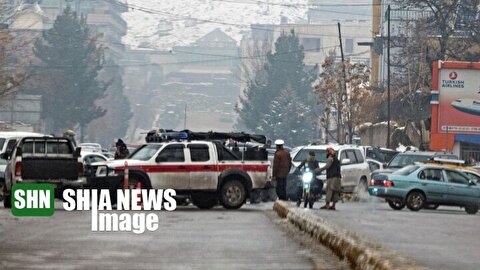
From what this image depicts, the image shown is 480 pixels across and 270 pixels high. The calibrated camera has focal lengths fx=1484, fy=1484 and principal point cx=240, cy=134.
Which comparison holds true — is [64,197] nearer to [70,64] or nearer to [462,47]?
[462,47]

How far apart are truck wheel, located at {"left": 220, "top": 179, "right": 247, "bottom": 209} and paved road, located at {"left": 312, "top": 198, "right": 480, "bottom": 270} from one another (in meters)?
2.17

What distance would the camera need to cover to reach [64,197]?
1387 inches

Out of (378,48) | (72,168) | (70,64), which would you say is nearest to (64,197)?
(72,168)

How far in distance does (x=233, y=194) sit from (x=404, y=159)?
17262 millimetres

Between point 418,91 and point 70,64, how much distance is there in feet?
185

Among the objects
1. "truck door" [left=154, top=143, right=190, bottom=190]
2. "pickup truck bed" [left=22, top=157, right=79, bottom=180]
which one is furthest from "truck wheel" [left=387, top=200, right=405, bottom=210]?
"pickup truck bed" [left=22, top=157, right=79, bottom=180]

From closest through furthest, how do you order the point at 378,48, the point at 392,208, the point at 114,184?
the point at 114,184 < the point at 392,208 < the point at 378,48

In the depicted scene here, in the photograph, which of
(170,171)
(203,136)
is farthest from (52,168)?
(203,136)

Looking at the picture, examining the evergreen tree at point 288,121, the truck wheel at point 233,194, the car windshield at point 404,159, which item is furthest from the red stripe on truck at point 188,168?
the evergreen tree at point 288,121

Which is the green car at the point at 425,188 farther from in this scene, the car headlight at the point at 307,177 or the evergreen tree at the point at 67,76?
the evergreen tree at the point at 67,76

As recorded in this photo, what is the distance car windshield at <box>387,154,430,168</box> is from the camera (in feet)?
169

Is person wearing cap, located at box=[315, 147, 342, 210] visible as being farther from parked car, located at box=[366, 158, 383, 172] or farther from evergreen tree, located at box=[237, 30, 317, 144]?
evergreen tree, located at box=[237, 30, 317, 144]

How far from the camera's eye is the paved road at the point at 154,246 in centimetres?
1889

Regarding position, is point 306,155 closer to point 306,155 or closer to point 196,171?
point 306,155
